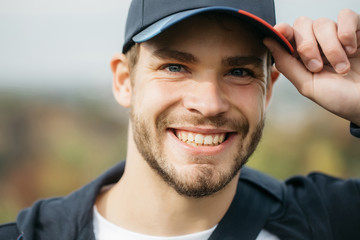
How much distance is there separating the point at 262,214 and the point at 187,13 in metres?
1.22

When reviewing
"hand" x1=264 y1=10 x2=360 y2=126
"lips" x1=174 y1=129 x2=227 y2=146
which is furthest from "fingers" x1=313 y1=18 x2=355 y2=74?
"lips" x1=174 y1=129 x2=227 y2=146

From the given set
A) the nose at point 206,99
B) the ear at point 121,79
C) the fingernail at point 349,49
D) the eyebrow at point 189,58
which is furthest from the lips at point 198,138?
the fingernail at point 349,49

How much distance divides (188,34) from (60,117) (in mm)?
10533

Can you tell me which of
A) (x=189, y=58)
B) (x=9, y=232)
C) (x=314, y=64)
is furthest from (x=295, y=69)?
(x=9, y=232)

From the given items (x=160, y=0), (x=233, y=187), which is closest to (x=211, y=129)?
(x=233, y=187)

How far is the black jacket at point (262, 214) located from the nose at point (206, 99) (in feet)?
2.14

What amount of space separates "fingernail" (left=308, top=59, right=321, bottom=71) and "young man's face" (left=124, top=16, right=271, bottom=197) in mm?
277

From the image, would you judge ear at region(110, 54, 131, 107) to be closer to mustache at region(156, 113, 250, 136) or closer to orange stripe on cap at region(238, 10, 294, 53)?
mustache at region(156, 113, 250, 136)

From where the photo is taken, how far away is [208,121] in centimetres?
222

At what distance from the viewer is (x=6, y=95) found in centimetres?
1358

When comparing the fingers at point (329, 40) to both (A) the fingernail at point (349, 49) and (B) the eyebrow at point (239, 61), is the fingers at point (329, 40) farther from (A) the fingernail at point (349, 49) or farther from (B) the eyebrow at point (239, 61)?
(B) the eyebrow at point (239, 61)

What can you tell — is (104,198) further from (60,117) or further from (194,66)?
(60,117)

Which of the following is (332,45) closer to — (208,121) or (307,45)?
(307,45)

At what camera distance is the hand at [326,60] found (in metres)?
2.07
